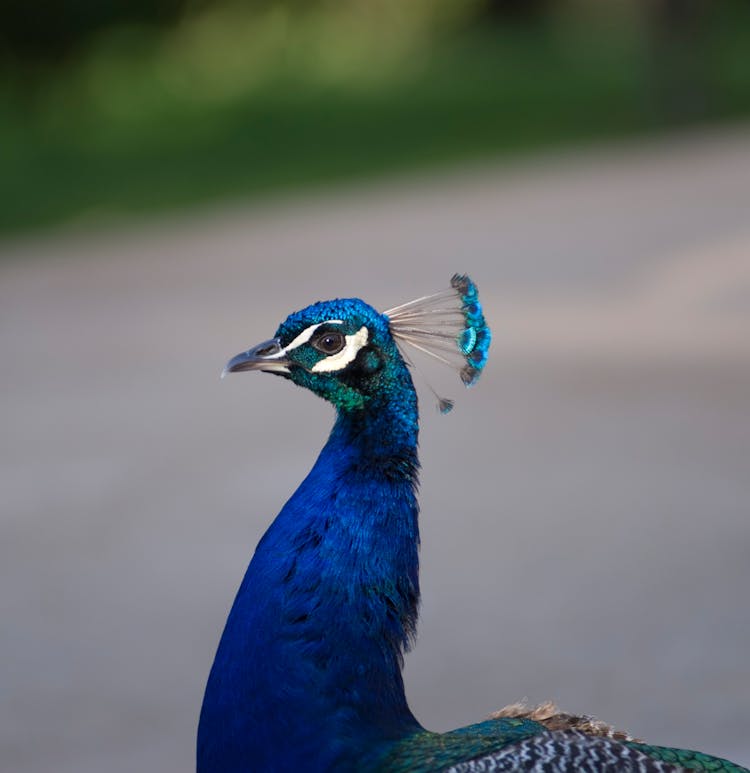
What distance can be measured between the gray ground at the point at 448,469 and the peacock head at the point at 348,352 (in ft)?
4.77

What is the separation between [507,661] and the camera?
3.71 m

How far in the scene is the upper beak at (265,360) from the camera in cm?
211

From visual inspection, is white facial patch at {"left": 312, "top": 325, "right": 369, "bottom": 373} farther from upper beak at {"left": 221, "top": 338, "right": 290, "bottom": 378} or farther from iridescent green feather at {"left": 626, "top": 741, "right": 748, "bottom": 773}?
iridescent green feather at {"left": 626, "top": 741, "right": 748, "bottom": 773}

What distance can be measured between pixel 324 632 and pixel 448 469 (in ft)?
11.3

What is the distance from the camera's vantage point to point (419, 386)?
6309 mm

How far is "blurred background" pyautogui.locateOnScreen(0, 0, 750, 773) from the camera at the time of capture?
12.2 ft

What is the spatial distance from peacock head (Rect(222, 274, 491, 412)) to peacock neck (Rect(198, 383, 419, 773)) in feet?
0.32

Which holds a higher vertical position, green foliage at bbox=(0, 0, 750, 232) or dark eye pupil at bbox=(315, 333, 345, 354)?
green foliage at bbox=(0, 0, 750, 232)

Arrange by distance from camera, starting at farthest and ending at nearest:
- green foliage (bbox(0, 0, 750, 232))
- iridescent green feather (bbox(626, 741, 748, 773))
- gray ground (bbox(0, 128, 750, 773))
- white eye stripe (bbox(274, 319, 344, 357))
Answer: green foliage (bbox(0, 0, 750, 232)) → gray ground (bbox(0, 128, 750, 773)) → white eye stripe (bbox(274, 319, 344, 357)) → iridescent green feather (bbox(626, 741, 748, 773))

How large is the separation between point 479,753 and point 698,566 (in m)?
2.44

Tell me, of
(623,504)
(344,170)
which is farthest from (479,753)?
(344,170)

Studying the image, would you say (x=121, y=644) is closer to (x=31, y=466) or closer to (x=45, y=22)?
(x=31, y=466)

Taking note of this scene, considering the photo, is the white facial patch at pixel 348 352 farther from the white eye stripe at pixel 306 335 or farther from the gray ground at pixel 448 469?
the gray ground at pixel 448 469

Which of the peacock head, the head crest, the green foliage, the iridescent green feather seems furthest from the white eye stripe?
the green foliage
